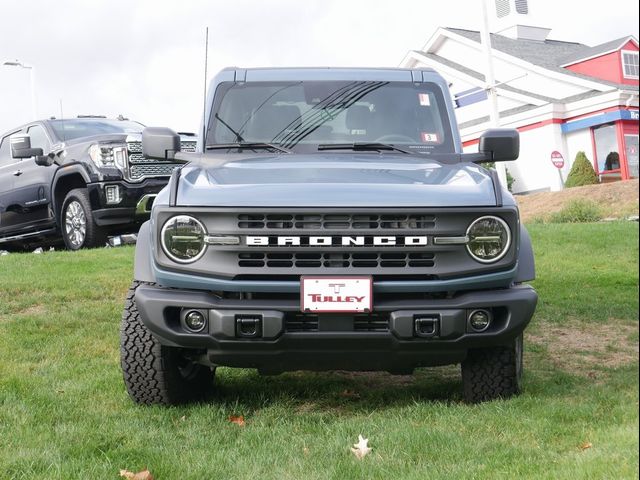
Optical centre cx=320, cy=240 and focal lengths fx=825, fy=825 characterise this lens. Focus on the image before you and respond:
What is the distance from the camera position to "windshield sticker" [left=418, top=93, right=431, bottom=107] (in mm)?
5047

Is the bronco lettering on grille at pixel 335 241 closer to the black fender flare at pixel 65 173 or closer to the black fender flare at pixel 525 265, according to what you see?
the black fender flare at pixel 525 265

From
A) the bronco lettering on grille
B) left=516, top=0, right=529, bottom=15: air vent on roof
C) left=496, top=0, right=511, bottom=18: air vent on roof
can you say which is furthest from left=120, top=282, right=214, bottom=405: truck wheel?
left=496, top=0, right=511, bottom=18: air vent on roof

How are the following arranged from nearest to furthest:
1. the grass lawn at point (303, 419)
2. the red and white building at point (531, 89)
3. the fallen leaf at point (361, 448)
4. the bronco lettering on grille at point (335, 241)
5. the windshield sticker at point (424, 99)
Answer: the grass lawn at point (303, 419) → the fallen leaf at point (361, 448) → the bronco lettering on grille at point (335, 241) → the windshield sticker at point (424, 99) → the red and white building at point (531, 89)

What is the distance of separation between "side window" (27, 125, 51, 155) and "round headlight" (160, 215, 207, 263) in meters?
7.76

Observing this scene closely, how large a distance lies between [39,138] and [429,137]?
7647 mm

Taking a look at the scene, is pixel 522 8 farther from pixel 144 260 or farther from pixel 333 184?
pixel 144 260

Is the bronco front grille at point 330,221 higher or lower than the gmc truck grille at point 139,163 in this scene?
lower

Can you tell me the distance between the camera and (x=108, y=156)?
9.86 m

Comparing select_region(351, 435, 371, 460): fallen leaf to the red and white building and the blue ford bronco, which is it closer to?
the blue ford bronco

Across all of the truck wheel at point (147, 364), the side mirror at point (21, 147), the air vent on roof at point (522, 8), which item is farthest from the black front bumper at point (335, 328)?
the air vent on roof at point (522, 8)

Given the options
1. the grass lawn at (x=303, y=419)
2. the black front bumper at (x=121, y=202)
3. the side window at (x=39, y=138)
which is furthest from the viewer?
the side window at (x=39, y=138)

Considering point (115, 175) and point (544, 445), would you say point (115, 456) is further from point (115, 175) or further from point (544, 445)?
point (115, 175)

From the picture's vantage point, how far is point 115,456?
336 centimetres

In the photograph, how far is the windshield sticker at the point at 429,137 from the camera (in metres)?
4.84
